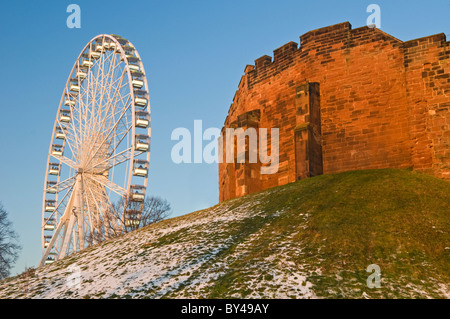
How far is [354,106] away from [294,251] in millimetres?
10502

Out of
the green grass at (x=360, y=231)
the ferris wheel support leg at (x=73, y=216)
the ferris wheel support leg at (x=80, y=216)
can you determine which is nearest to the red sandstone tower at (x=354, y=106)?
the green grass at (x=360, y=231)

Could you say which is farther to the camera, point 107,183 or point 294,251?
point 107,183

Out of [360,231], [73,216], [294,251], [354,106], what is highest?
[354,106]

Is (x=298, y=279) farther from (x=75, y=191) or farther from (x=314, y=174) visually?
(x=75, y=191)

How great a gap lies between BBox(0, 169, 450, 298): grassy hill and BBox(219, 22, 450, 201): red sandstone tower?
5.53 feet

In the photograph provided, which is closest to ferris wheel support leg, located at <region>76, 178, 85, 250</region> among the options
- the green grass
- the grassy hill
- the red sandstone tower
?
the red sandstone tower

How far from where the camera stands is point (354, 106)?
80.8 ft

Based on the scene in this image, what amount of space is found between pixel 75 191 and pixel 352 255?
26806 mm

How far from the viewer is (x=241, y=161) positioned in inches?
1075

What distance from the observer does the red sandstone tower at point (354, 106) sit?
22.4m

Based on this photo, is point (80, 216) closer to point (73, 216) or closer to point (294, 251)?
point (73, 216)

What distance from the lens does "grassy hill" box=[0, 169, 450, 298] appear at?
14039 mm

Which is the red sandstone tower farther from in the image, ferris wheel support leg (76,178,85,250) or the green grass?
ferris wheel support leg (76,178,85,250)

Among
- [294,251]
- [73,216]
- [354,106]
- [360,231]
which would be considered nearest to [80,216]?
[73,216]
